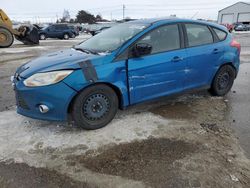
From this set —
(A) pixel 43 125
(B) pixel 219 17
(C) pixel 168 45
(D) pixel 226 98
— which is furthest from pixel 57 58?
(B) pixel 219 17

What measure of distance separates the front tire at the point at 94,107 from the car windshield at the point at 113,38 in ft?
2.26

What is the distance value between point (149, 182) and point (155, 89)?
1860 mm

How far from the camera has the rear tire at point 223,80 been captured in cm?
524

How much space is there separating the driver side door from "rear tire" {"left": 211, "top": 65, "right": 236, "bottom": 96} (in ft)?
3.44

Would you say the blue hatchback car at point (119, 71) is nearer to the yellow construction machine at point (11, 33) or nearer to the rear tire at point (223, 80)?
the rear tire at point (223, 80)

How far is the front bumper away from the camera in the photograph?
346 cm

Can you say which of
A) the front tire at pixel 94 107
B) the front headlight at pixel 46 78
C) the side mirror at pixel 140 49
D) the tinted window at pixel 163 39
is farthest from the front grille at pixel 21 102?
the tinted window at pixel 163 39

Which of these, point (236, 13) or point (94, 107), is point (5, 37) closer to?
point (94, 107)

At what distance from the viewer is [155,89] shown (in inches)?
168

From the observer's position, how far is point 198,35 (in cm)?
481

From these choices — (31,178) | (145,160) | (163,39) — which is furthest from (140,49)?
(31,178)

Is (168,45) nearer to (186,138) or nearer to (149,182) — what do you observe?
(186,138)

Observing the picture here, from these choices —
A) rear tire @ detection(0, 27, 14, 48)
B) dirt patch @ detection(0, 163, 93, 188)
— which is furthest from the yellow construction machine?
dirt patch @ detection(0, 163, 93, 188)

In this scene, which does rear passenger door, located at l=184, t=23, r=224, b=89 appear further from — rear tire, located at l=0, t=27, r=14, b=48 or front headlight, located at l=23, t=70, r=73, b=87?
rear tire, located at l=0, t=27, r=14, b=48
